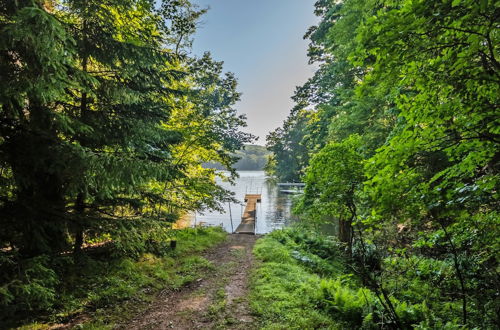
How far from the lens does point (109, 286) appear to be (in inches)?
183

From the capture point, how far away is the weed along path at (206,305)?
155 inches

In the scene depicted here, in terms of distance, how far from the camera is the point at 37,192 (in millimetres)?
3963

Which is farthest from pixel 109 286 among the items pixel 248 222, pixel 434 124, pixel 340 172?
pixel 248 222

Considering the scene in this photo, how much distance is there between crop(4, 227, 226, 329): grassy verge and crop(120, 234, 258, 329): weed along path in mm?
243

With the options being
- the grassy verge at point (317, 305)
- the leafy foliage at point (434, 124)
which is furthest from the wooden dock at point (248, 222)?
the leafy foliage at point (434, 124)

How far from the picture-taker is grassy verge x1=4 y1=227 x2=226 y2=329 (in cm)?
365

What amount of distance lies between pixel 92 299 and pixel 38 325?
2.76 ft

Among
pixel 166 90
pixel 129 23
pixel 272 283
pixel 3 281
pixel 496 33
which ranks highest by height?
pixel 129 23

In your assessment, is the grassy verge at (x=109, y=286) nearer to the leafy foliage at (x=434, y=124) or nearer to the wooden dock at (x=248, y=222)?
the leafy foliage at (x=434, y=124)

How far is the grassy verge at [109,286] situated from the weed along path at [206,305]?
243mm

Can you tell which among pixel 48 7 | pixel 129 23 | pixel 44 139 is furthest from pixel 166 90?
pixel 44 139

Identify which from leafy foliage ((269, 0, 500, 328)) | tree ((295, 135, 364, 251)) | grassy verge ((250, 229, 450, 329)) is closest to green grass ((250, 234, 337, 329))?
grassy verge ((250, 229, 450, 329))

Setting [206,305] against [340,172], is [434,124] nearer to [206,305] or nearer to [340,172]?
[340,172]

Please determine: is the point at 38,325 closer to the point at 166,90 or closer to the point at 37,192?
the point at 37,192
